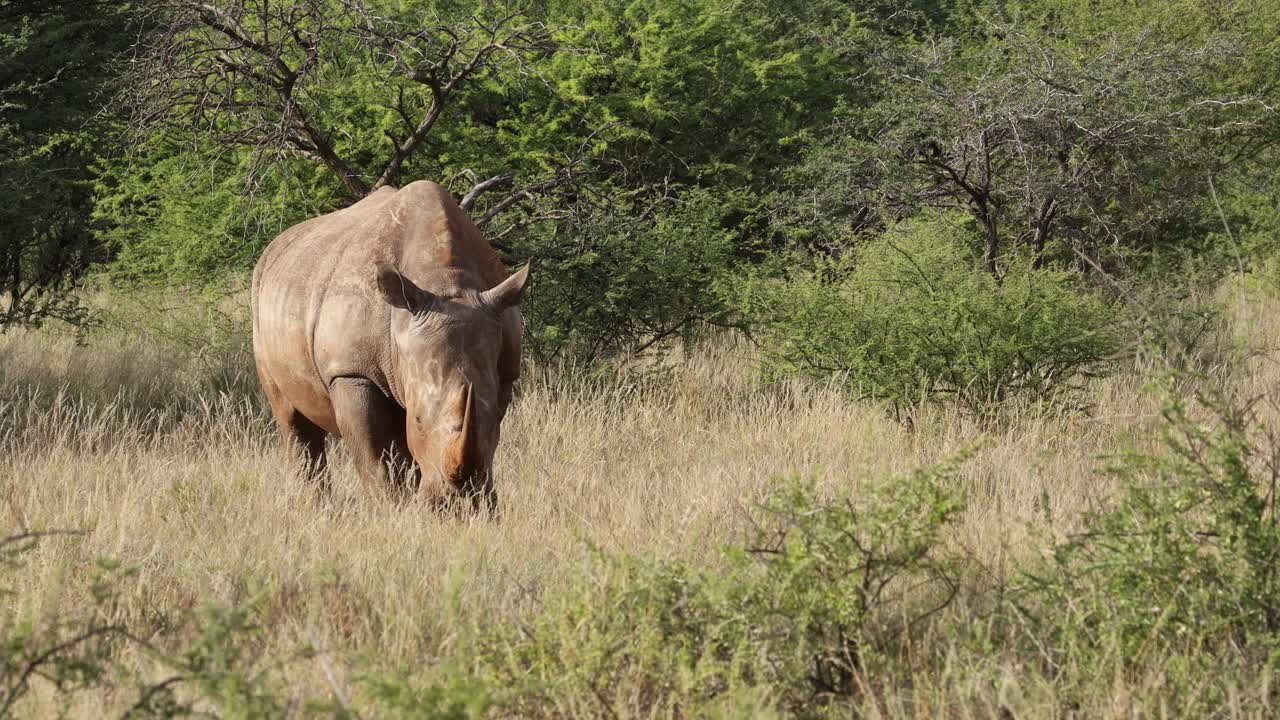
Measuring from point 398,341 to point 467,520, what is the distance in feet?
2.73

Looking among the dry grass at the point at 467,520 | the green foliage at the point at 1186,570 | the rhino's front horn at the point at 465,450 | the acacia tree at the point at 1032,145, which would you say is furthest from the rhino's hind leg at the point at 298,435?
the acacia tree at the point at 1032,145

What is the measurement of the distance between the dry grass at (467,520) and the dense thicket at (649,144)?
1.05 metres

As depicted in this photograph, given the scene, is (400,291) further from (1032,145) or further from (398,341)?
(1032,145)

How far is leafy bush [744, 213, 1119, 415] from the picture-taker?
805 centimetres

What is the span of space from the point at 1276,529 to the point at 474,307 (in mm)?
3054

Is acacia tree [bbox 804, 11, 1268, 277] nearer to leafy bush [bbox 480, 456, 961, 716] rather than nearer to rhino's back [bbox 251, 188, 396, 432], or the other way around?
rhino's back [bbox 251, 188, 396, 432]

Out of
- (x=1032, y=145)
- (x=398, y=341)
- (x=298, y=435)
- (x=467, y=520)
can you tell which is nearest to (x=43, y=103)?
(x=298, y=435)

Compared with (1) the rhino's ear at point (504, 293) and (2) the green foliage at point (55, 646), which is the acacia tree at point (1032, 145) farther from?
(2) the green foliage at point (55, 646)

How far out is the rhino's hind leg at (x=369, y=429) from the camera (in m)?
5.70

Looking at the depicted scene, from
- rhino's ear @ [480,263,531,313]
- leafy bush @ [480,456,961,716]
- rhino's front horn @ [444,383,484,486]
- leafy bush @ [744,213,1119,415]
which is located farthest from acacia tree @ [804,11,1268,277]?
leafy bush @ [480,456,961,716]

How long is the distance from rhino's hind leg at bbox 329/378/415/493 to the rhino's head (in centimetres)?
31

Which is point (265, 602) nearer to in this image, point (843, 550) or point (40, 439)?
point (843, 550)

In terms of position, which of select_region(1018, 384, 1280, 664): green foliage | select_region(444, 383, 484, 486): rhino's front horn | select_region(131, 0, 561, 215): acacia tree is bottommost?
select_region(444, 383, 484, 486): rhino's front horn

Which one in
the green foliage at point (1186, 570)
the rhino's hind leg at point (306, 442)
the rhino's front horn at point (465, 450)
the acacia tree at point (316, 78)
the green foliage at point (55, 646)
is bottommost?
the rhino's hind leg at point (306, 442)
